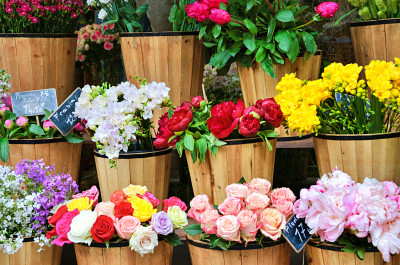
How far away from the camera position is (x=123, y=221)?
2.11 meters

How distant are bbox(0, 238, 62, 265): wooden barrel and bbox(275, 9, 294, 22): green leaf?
1.49m

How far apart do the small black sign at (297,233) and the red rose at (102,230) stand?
66cm

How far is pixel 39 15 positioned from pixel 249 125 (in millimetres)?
1541

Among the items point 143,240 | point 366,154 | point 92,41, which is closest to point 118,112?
point 143,240

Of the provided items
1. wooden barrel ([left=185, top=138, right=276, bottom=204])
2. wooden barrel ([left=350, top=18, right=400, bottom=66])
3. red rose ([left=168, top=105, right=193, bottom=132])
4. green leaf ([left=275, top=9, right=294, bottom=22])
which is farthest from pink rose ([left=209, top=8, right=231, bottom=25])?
wooden barrel ([left=350, top=18, right=400, bottom=66])

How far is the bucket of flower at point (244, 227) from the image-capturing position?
200 centimetres

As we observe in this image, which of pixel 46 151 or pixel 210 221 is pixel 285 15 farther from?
pixel 46 151

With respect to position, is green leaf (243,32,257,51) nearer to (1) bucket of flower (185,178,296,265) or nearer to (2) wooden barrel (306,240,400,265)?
(1) bucket of flower (185,178,296,265)

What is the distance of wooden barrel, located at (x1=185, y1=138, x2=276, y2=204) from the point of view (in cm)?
220

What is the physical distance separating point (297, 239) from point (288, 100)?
1.82 feet

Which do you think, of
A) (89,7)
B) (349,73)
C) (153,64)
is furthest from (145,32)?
(349,73)

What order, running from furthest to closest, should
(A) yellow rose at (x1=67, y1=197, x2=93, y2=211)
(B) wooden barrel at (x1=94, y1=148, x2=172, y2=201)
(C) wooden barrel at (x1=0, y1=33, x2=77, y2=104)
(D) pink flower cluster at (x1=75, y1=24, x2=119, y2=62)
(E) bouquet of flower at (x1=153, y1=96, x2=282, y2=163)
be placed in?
(D) pink flower cluster at (x1=75, y1=24, x2=119, y2=62)
(C) wooden barrel at (x1=0, y1=33, x2=77, y2=104)
(B) wooden barrel at (x1=94, y1=148, x2=172, y2=201)
(A) yellow rose at (x1=67, y1=197, x2=93, y2=211)
(E) bouquet of flower at (x1=153, y1=96, x2=282, y2=163)

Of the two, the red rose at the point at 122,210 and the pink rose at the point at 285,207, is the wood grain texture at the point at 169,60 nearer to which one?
the red rose at the point at 122,210

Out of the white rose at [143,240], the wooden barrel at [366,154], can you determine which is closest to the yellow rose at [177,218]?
the white rose at [143,240]
